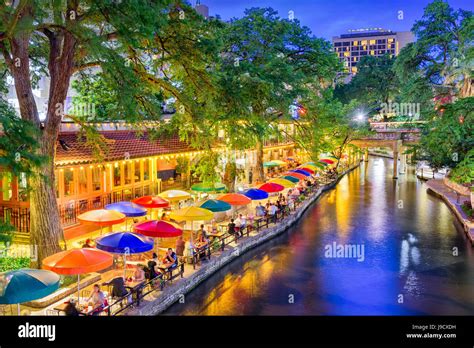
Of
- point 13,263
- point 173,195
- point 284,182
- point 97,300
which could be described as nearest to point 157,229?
point 97,300

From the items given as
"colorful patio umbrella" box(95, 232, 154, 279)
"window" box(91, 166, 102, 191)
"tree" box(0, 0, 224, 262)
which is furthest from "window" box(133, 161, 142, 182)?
"colorful patio umbrella" box(95, 232, 154, 279)

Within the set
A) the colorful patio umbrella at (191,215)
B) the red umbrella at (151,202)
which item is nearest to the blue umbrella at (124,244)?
the colorful patio umbrella at (191,215)

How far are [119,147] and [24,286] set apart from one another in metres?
12.1

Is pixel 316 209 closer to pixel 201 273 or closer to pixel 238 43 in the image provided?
pixel 238 43

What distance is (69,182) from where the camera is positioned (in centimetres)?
1936

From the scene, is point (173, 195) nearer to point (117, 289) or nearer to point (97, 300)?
point (117, 289)

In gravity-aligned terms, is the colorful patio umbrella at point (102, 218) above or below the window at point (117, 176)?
below

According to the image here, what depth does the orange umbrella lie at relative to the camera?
1627 cm

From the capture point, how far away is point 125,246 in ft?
43.4

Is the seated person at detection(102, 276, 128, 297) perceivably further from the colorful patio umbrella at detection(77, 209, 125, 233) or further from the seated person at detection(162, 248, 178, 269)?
the colorful patio umbrella at detection(77, 209, 125, 233)

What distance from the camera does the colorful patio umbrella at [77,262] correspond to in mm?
11273

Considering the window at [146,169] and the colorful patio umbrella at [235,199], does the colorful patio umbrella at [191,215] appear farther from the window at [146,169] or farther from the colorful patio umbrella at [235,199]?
the window at [146,169]

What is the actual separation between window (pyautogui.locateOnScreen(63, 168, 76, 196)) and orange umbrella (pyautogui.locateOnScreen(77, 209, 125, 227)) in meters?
2.93

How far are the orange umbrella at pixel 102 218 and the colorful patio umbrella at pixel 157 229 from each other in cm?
129
